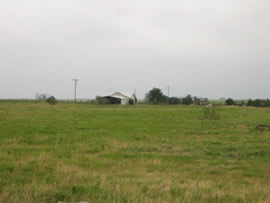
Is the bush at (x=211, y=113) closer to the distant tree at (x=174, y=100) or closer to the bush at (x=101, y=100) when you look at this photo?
the bush at (x=101, y=100)

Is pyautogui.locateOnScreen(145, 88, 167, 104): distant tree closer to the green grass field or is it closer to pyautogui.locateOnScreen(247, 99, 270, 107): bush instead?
pyautogui.locateOnScreen(247, 99, 270, 107): bush

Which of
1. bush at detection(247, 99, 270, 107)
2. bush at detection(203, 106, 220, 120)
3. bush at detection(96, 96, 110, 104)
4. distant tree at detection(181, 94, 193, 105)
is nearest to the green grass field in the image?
bush at detection(203, 106, 220, 120)

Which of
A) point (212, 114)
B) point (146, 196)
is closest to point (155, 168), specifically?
point (146, 196)

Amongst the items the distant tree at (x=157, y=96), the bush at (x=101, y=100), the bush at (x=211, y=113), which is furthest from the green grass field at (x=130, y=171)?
the distant tree at (x=157, y=96)

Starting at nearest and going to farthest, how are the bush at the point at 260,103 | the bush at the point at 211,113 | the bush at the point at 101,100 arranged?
the bush at the point at 211,113 < the bush at the point at 260,103 < the bush at the point at 101,100

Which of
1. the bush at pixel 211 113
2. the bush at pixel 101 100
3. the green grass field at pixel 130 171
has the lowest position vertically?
the green grass field at pixel 130 171

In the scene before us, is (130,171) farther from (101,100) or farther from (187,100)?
(187,100)

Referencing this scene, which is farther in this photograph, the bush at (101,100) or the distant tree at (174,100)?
the distant tree at (174,100)

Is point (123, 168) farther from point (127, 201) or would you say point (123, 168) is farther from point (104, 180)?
point (127, 201)

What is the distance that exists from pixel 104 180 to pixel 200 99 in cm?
7896

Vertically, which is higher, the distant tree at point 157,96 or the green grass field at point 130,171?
the distant tree at point 157,96

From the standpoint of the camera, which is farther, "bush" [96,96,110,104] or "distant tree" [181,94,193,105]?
"distant tree" [181,94,193,105]

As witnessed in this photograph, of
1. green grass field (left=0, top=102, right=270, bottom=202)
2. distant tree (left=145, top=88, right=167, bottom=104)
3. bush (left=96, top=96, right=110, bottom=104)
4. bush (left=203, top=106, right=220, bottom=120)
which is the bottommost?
green grass field (left=0, top=102, right=270, bottom=202)

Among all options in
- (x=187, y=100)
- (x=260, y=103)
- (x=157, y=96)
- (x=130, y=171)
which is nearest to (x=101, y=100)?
(x=157, y=96)
